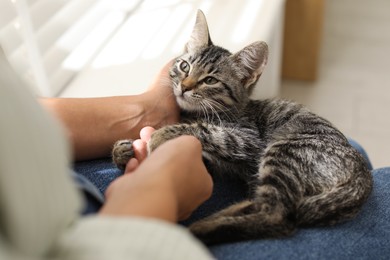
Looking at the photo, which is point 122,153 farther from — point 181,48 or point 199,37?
point 181,48

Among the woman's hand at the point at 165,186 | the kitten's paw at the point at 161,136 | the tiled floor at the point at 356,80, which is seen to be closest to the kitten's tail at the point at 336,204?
the woman's hand at the point at 165,186

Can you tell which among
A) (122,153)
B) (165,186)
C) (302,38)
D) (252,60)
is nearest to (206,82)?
(252,60)

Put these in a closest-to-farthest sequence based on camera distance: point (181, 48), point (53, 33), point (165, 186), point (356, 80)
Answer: point (165, 186) < point (53, 33) < point (181, 48) < point (356, 80)

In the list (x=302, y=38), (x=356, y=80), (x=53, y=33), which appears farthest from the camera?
(x=356, y=80)

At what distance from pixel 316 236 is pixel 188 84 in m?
0.56

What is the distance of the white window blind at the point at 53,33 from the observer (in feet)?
4.26

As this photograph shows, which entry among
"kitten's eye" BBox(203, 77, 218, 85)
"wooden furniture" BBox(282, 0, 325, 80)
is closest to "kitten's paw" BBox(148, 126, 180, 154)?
"kitten's eye" BBox(203, 77, 218, 85)

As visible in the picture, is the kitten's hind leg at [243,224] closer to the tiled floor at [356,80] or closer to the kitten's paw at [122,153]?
the kitten's paw at [122,153]

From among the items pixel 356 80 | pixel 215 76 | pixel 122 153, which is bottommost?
pixel 356 80

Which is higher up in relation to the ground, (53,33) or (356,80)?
(53,33)

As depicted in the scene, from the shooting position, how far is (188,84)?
1.27m

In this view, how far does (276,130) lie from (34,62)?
2.16 feet

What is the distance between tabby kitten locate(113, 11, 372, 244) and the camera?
90cm

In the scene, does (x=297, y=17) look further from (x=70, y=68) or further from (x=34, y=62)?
(x=34, y=62)
